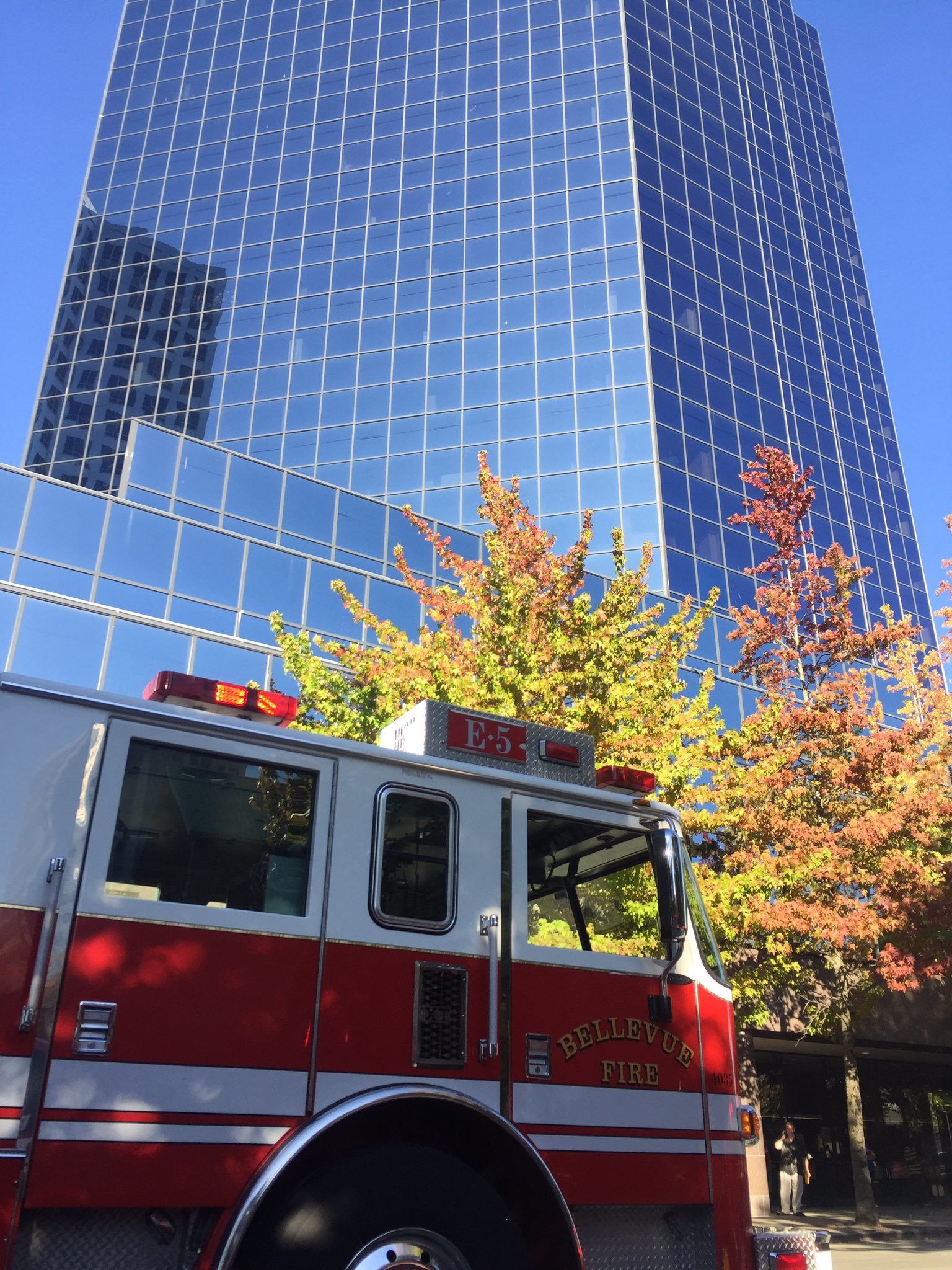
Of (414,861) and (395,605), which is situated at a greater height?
(395,605)

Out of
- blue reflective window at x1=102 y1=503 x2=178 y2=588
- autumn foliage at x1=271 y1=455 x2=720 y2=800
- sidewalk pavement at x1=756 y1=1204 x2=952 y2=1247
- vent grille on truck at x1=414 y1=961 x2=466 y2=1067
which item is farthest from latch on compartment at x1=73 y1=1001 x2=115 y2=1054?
blue reflective window at x1=102 y1=503 x2=178 y2=588

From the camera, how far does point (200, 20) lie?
54.1m

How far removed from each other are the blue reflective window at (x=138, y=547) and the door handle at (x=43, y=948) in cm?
1830

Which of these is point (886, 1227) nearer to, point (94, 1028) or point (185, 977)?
point (185, 977)

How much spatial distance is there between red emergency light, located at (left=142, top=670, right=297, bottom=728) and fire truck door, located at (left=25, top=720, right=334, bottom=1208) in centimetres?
29

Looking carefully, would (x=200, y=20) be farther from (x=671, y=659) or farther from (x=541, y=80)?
(x=671, y=659)

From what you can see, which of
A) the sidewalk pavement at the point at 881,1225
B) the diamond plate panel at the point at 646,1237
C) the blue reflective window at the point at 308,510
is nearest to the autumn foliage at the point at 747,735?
the sidewalk pavement at the point at 881,1225

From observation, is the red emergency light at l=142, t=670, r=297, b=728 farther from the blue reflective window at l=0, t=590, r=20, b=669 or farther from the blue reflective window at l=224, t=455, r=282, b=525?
the blue reflective window at l=224, t=455, r=282, b=525

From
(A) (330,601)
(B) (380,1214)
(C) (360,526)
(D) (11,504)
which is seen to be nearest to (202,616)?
(A) (330,601)

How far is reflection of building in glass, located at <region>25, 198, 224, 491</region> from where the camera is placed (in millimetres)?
44344

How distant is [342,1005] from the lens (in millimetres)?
4035

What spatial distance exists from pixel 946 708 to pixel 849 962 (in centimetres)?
439

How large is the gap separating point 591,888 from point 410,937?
1.22 metres

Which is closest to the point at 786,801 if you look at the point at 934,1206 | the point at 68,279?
the point at 934,1206
